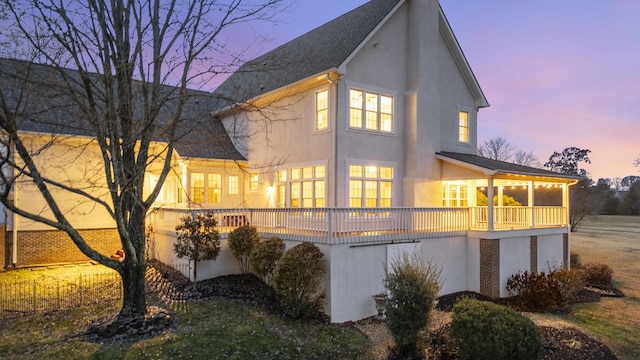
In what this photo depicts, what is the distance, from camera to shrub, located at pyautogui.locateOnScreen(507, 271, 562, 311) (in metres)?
13.8

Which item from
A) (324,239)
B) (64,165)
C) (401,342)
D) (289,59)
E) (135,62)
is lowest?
(401,342)

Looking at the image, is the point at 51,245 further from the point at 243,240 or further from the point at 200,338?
the point at 200,338

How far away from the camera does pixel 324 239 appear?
449 inches

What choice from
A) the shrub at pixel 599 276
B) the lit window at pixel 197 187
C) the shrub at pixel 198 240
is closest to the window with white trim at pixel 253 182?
the lit window at pixel 197 187

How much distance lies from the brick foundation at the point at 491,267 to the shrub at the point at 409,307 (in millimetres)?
6290

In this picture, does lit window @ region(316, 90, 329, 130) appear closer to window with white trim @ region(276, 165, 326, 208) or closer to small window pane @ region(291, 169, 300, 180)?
window with white trim @ region(276, 165, 326, 208)

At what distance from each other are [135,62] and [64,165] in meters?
10.0

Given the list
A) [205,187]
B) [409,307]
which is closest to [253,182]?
[205,187]

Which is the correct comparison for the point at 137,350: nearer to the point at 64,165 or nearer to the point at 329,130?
the point at 329,130

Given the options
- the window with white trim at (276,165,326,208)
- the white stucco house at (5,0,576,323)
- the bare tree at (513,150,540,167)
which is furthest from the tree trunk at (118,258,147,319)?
the bare tree at (513,150,540,167)

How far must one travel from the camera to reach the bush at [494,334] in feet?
26.4

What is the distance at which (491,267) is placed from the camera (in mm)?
14359

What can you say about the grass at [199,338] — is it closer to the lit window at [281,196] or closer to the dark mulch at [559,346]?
the dark mulch at [559,346]

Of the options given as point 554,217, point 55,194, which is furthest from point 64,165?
point 554,217
